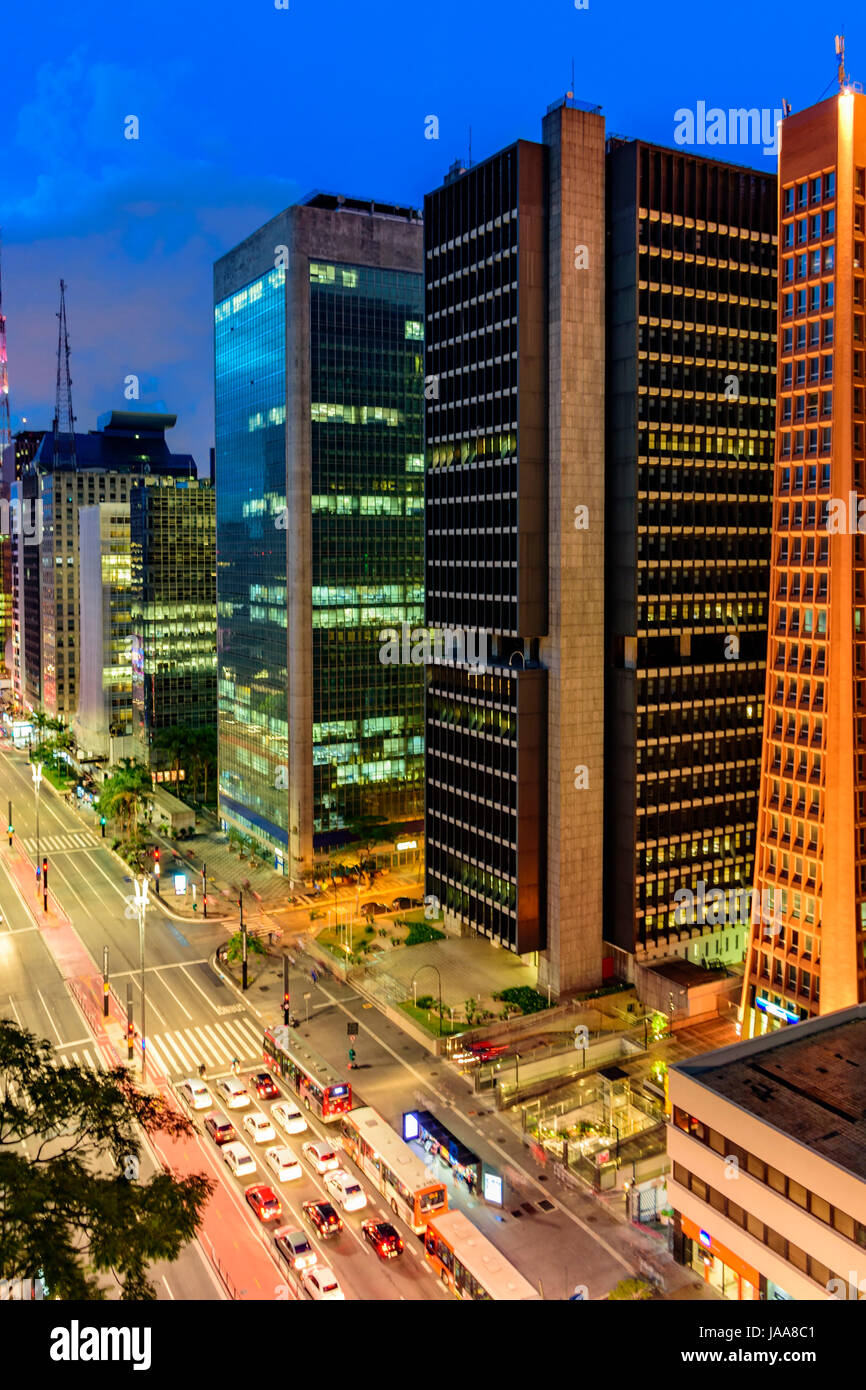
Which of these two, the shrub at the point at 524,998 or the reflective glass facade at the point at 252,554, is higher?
the reflective glass facade at the point at 252,554

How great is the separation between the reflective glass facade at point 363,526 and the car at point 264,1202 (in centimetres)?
5860

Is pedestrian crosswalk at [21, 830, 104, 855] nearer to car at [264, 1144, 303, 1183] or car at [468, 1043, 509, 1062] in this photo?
car at [468, 1043, 509, 1062]

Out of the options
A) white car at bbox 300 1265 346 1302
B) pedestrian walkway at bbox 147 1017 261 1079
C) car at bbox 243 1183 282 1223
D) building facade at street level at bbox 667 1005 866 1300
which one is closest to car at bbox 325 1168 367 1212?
car at bbox 243 1183 282 1223

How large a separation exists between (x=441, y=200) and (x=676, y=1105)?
7269 centimetres

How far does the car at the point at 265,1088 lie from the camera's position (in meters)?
64.4

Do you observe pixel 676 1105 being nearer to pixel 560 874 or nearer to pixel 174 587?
pixel 560 874

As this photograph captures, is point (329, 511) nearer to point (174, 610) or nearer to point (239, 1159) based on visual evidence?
point (174, 610)

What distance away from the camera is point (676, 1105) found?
49938mm

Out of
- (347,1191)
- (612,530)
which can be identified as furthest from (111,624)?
(347,1191)

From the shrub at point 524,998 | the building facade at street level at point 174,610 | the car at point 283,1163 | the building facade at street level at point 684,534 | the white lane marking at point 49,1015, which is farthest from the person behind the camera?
the building facade at street level at point 174,610

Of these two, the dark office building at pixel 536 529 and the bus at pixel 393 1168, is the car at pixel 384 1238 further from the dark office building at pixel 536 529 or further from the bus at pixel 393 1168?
the dark office building at pixel 536 529

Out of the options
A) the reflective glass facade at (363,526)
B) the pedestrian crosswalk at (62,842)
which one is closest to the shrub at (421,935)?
the reflective glass facade at (363,526)
